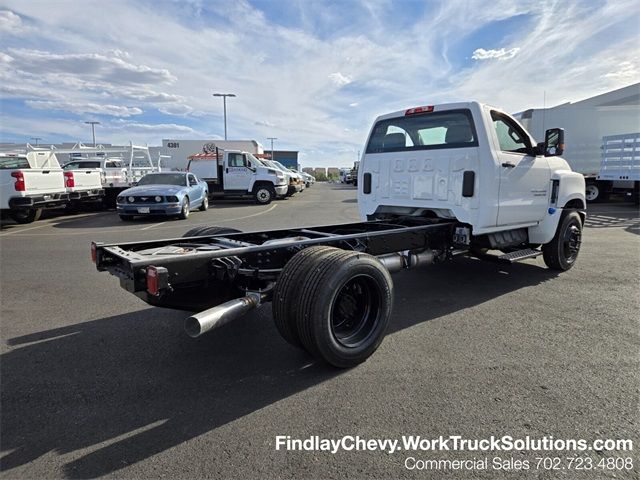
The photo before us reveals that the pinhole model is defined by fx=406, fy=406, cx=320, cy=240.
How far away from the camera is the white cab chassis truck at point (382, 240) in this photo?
3045mm

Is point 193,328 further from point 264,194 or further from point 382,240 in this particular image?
point 264,194

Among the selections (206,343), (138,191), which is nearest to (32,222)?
(138,191)

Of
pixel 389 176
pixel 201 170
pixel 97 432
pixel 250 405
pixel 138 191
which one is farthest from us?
pixel 201 170

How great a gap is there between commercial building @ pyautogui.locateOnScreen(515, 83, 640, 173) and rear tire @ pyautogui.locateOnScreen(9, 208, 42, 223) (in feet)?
60.7

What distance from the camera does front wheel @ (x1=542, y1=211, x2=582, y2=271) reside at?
20.0 ft

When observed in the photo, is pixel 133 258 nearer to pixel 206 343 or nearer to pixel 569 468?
pixel 206 343

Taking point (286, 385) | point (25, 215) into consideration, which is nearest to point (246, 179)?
point (25, 215)

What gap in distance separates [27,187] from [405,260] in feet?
37.7

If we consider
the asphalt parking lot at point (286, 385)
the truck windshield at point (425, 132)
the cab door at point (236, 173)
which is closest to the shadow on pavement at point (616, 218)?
the asphalt parking lot at point (286, 385)

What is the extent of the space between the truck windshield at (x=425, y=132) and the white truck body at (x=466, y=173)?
12 mm

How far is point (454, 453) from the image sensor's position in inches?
92.0

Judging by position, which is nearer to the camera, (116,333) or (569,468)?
(569,468)

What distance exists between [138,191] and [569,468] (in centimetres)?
1274

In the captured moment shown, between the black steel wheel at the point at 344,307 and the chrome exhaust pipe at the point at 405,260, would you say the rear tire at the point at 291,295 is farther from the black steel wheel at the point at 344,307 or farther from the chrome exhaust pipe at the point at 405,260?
the chrome exhaust pipe at the point at 405,260
